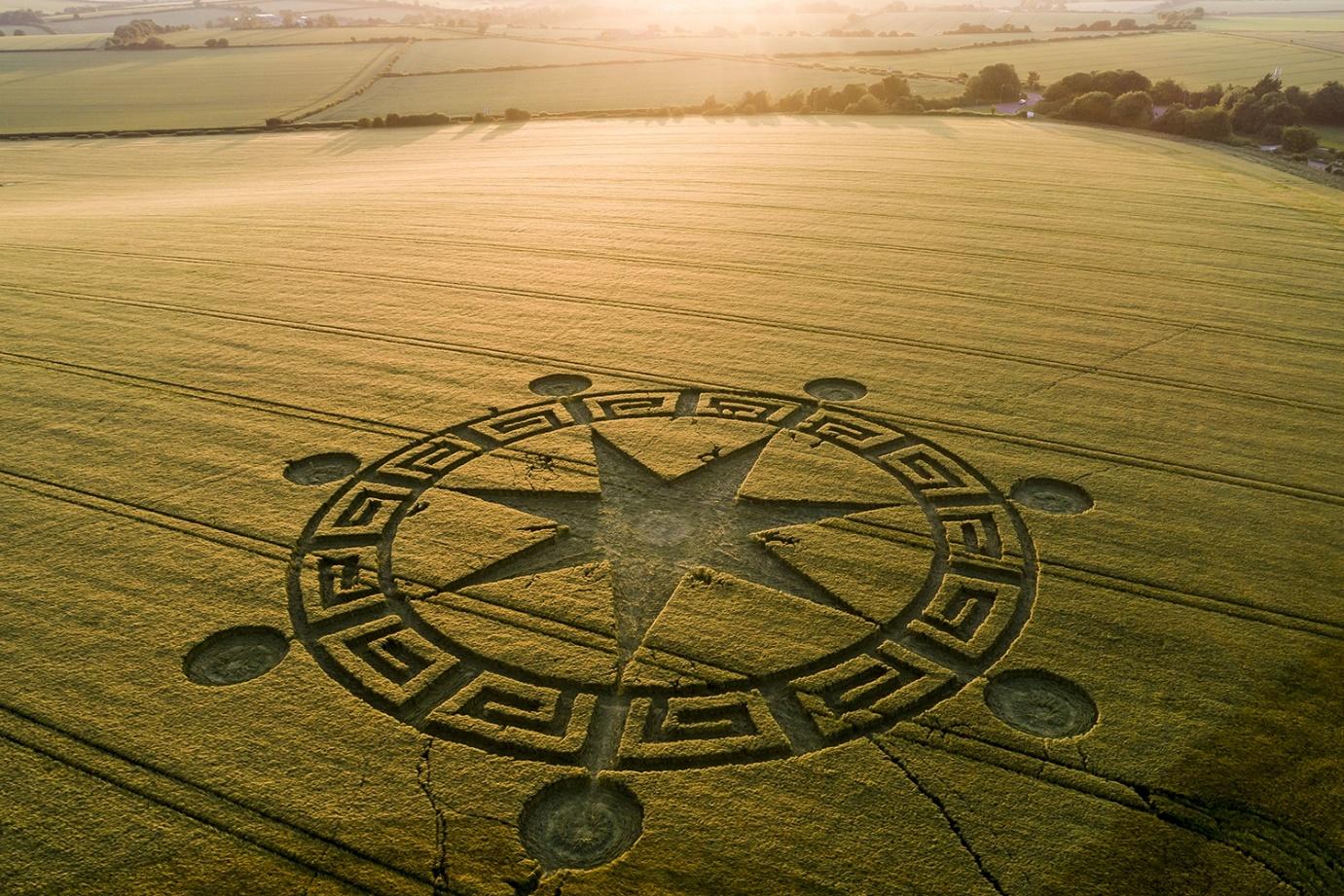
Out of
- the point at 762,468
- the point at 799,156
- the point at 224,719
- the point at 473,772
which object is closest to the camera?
the point at 473,772

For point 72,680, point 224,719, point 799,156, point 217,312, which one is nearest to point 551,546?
point 224,719

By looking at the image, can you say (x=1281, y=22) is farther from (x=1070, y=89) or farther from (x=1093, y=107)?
(x=1093, y=107)

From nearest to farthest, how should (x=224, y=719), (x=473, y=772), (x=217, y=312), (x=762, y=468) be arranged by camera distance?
(x=473, y=772) → (x=224, y=719) → (x=762, y=468) → (x=217, y=312)

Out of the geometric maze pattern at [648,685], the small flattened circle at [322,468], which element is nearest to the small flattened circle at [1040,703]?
the geometric maze pattern at [648,685]

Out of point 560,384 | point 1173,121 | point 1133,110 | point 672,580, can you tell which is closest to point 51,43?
point 1133,110

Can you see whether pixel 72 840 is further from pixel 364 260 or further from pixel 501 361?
→ pixel 364 260
